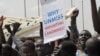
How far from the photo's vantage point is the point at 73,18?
6.21m

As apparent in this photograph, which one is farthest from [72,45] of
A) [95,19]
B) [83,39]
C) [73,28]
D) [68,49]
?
[73,28]

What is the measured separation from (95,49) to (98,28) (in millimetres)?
1160

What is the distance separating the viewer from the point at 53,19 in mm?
4914

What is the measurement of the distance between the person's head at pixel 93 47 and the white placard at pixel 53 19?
3.86 ft

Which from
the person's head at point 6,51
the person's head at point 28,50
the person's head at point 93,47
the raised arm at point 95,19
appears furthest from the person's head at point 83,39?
the person's head at point 93,47

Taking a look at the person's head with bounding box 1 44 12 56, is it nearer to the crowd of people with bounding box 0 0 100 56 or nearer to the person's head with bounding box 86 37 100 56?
the crowd of people with bounding box 0 0 100 56

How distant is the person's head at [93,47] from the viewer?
3.42m

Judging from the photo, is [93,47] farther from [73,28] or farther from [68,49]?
[73,28]

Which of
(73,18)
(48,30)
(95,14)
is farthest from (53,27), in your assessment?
(73,18)

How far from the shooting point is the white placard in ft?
15.7

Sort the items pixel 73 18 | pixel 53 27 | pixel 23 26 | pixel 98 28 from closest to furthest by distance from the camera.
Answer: pixel 98 28 → pixel 53 27 → pixel 73 18 → pixel 23 26

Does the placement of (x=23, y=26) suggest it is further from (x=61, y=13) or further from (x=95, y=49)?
(x=95, y=49)

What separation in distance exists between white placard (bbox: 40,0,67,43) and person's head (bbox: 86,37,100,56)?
1176 millimetres

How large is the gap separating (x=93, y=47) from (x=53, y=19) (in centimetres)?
149
